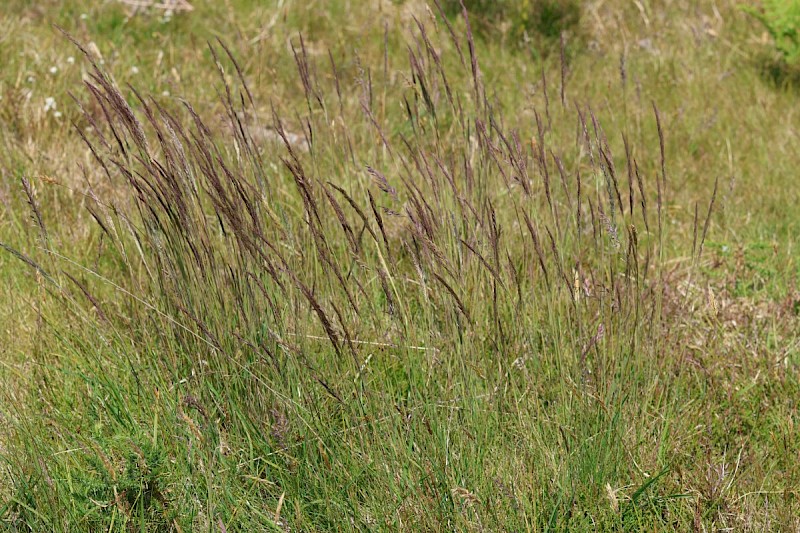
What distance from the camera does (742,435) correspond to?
2371mm

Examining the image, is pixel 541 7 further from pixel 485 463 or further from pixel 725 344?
pixel 485 463

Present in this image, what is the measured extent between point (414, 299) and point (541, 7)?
9.77 ft

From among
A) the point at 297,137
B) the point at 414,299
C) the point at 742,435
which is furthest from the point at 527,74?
the point at 742,435

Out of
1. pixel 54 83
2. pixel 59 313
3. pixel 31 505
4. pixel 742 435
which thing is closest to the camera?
pixel 31 505

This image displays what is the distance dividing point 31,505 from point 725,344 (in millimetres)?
1982

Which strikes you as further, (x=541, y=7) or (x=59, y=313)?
(x=541, y=7)

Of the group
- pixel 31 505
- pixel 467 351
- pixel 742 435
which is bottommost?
pixel 742 435

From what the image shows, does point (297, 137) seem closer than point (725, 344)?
No

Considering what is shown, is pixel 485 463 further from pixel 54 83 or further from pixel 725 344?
pixel 54 83

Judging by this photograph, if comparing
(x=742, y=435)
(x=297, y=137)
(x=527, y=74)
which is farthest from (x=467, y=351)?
(x=527, y=74)

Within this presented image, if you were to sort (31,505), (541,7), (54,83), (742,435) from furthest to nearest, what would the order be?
(541,7) < (54,83) < (742,435) < (31,505)

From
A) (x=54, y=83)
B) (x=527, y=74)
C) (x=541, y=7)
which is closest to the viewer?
(x=54, y=83)

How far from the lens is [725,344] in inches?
106

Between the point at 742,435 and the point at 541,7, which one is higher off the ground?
the point at 541,7
